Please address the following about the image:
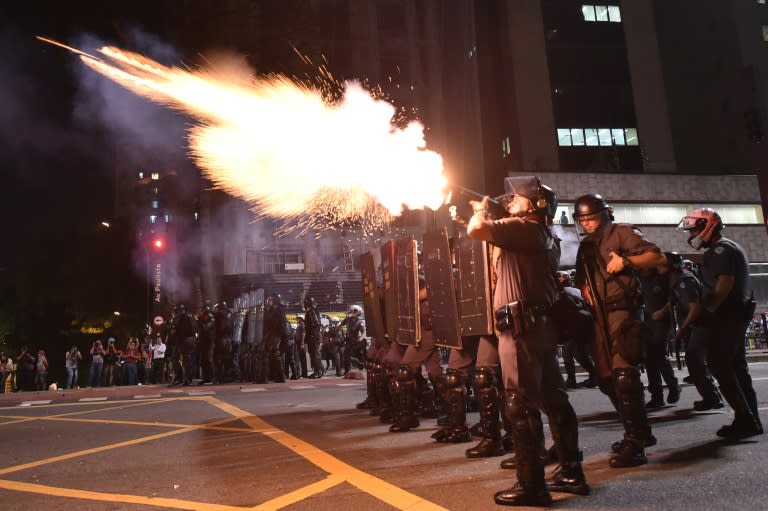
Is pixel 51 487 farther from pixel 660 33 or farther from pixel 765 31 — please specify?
pixel 765 31

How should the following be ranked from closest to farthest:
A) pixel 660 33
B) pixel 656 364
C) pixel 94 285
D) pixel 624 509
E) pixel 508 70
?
pixel 624 509, pixel 656 364, pixel 508 70, pixel 660 33, pixel 94 285

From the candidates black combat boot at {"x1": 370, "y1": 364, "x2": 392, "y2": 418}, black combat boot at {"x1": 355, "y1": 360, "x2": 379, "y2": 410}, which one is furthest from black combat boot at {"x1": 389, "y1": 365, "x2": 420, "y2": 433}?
black combat boot at {"x1": 355, "y1": 360, "x2": 379, "y2": 410}

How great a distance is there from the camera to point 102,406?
1030 centimetres

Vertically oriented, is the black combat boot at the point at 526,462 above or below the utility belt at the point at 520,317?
below

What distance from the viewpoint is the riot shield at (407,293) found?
5.81 metres

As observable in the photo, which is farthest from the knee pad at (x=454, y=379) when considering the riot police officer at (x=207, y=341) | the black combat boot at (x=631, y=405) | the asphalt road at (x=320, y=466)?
the riot police officer at (x=207, y=341)

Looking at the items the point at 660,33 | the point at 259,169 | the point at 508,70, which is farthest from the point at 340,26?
the point at 259,169

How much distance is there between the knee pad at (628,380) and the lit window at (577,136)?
28.7 m

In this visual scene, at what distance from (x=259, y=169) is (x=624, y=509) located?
11.3m

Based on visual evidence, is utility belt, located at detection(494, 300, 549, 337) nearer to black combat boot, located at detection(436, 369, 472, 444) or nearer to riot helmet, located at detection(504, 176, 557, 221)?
riot helmet, located at detection(504, 176, 557, 221)

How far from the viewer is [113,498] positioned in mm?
3533

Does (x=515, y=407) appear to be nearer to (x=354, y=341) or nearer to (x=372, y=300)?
(x=372, y=300)

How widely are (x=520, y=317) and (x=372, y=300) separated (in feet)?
13.6

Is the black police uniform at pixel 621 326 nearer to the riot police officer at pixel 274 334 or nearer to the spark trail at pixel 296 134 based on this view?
the spark trail at pixel 296 134
